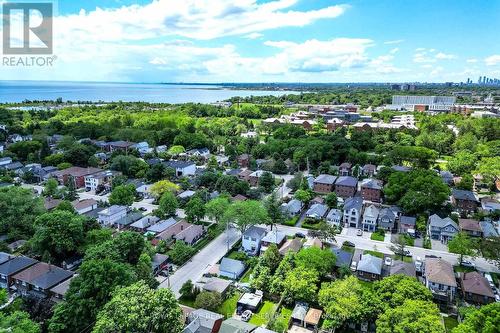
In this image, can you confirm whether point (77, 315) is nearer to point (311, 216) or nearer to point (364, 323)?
point (364, 323)

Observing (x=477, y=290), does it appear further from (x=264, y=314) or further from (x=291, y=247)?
(x=264, y=314)

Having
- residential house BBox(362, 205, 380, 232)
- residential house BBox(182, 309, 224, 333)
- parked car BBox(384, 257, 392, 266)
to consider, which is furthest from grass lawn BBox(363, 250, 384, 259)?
residential house BBox(182, 309, 224, 333)

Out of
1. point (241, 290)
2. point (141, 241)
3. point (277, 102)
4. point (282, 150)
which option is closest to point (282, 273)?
point (241, 290)

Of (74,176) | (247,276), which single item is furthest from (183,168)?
(247,276)

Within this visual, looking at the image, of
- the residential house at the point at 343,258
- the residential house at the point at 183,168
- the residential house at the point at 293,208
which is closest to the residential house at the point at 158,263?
the residential house at the point at 343,258

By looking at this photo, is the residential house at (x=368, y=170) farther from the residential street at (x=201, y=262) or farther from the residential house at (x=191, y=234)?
the residential house at (x=191, y=234)

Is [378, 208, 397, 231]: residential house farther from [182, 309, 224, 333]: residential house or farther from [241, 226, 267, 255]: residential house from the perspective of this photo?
[182, 309, 224, 333]: residential house
